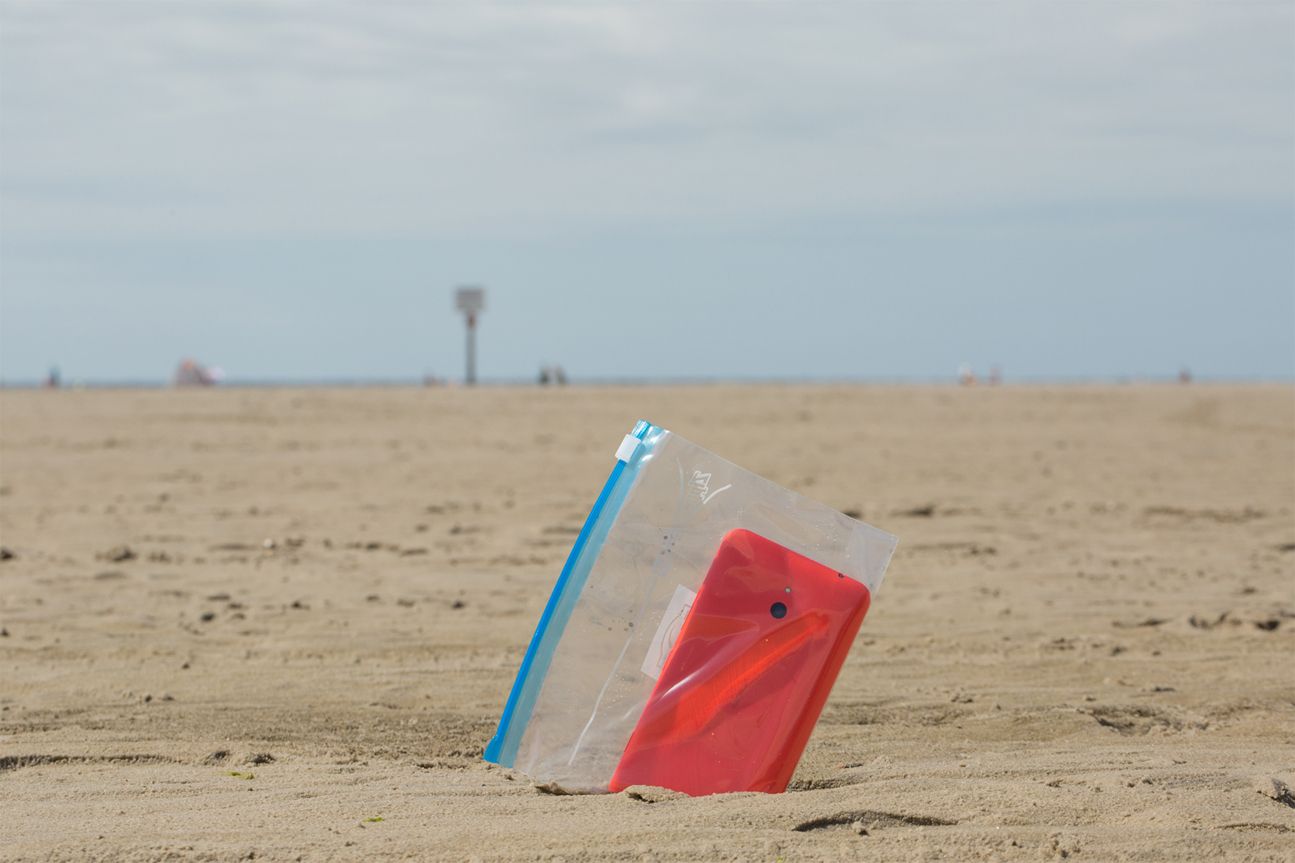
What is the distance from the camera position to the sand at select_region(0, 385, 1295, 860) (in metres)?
2.86

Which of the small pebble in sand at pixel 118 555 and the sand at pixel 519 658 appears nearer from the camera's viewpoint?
the sand at pixel 519 658

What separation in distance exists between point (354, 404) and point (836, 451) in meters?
9.02

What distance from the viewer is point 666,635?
10.7 ft

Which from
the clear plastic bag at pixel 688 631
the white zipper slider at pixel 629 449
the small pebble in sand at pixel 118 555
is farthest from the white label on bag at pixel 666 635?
the small pebble in sand at pixel 118 555

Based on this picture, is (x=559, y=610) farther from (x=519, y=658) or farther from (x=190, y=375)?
(x=190, y=375)

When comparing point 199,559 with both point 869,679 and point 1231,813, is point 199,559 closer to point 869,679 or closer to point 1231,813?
point 869,679

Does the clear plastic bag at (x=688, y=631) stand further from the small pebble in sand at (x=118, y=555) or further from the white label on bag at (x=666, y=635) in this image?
the small pebble in sand at (x=118, y=555)

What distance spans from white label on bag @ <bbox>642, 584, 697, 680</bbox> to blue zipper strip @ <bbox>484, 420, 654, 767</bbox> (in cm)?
23

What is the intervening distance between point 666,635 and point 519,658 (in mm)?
1825

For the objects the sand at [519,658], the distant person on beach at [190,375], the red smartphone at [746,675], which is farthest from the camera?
the distant person on beach at [190,375]

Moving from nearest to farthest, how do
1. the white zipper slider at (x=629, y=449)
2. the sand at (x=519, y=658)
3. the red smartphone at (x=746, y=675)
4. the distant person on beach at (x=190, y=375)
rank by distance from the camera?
the sand at (x=519, y=658) < the red smartphone at (x=746, y=675) < the white zipper slider at (x=629, y=449) < the distant person on beach at (x=190, y=375)

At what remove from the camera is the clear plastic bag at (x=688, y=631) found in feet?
10.4

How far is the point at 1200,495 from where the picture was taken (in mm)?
Result: 10180

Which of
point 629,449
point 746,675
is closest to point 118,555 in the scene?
point 629,449
